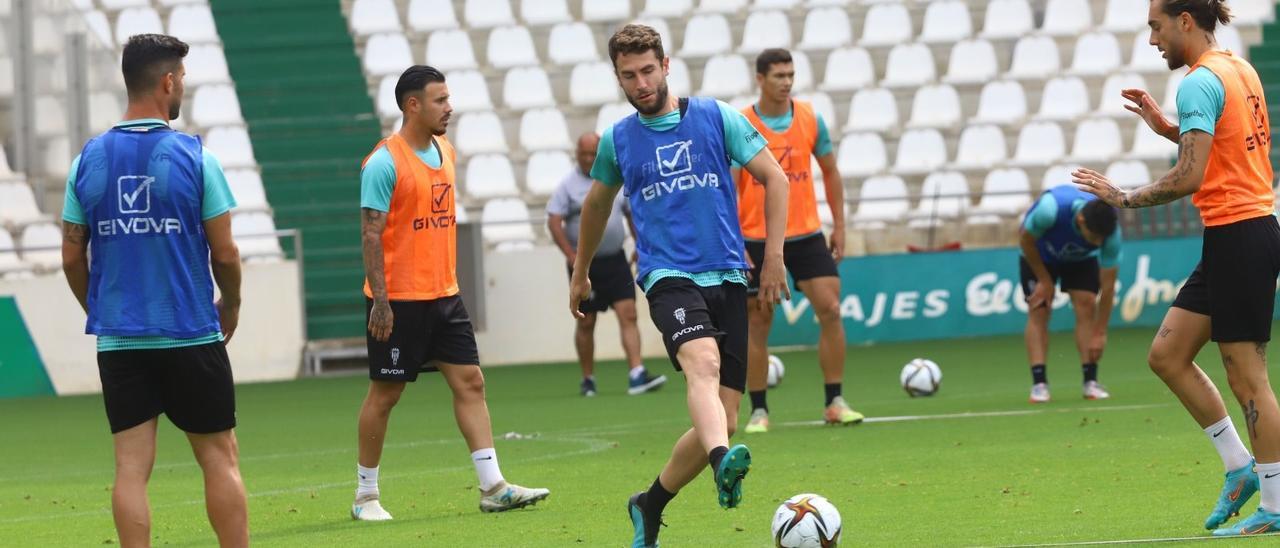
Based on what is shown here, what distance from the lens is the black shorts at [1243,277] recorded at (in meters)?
6.92

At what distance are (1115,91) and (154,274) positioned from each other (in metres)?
20.2

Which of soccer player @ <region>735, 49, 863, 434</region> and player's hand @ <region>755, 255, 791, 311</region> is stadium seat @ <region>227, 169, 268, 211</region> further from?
player's hand @ <region>755, 255, 791, 311</region>

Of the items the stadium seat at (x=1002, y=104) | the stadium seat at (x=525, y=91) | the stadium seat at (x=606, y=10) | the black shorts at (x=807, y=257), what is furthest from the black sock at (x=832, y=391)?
the stadium seat at (x=606, y=10)

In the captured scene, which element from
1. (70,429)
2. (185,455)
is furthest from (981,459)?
(70,429)

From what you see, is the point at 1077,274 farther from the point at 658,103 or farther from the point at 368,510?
the point at 658,103

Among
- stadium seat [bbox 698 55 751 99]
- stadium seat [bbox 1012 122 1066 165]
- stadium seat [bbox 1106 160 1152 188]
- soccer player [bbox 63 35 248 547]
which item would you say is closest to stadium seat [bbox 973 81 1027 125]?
stadium seat [bbox 1012 122 1066 165]

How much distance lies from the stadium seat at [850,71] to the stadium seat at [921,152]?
4.11 ft

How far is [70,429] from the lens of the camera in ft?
52.1

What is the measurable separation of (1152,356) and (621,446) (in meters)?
5.20

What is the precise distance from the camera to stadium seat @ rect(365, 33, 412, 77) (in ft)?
84.0

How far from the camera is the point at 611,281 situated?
55.6 ft

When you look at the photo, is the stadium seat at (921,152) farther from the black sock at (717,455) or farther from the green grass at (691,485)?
the black sock at (717,455)

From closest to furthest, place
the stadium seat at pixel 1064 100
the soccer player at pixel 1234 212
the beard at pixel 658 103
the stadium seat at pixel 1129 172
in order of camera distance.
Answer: the soccer player at pixel 1234 212 → the beard at pixel 658 103 → the stadium seat at pixel 1129 172 → the stadium seat at pixel 1064 100

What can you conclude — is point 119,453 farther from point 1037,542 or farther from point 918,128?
point 918,128
